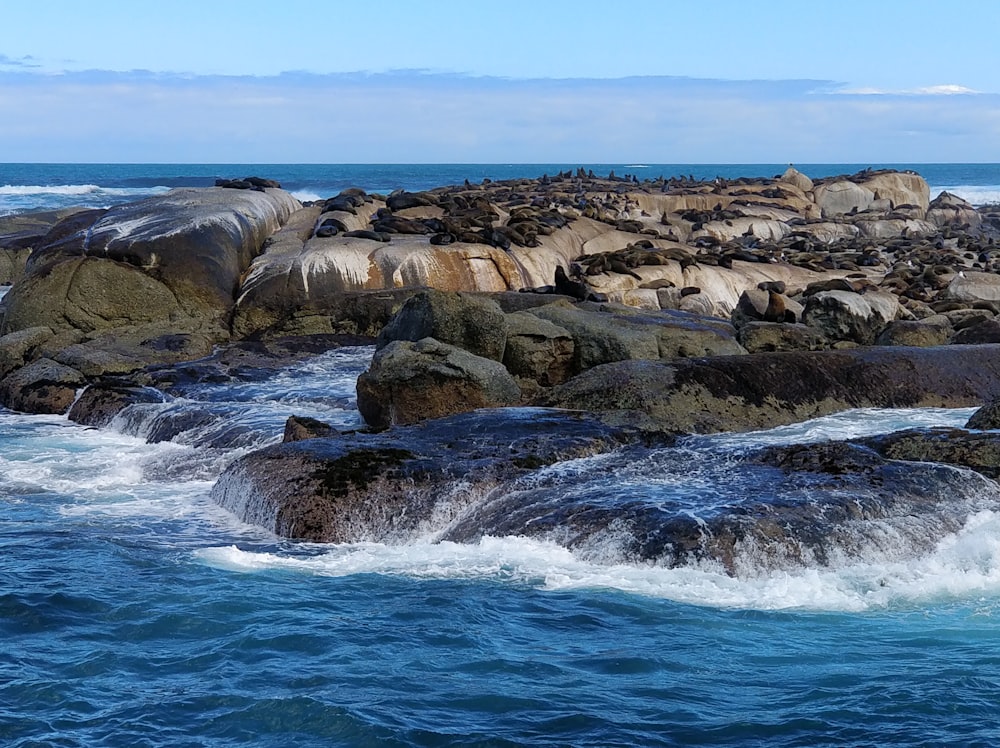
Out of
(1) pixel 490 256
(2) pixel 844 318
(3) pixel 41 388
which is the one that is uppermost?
(1) pixel 490 256

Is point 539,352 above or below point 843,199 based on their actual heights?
below

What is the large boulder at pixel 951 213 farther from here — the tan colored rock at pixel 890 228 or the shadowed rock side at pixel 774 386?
the shadowed rock side at pixel 774 386

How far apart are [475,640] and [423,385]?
5.91 m

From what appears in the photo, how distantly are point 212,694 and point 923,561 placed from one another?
5738mm

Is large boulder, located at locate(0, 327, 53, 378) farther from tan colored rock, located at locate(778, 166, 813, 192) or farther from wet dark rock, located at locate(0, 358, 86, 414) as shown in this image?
tan colored rock, located at locate(778, 166, 813, 192)

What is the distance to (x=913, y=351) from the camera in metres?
15.5

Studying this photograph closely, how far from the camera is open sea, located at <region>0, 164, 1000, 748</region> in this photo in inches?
255

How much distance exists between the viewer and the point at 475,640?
7824mm

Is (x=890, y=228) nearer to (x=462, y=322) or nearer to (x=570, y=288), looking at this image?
(x=570, y=288)

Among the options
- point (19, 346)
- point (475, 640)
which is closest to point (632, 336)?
point (475, 640)

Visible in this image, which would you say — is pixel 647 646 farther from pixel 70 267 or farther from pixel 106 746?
pixel 70 267

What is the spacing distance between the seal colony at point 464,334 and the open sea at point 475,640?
0.65 m

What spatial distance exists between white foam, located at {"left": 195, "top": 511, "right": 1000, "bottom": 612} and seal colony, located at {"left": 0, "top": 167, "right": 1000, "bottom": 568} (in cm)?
31

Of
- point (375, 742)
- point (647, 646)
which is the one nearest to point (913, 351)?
point (647, 646)
